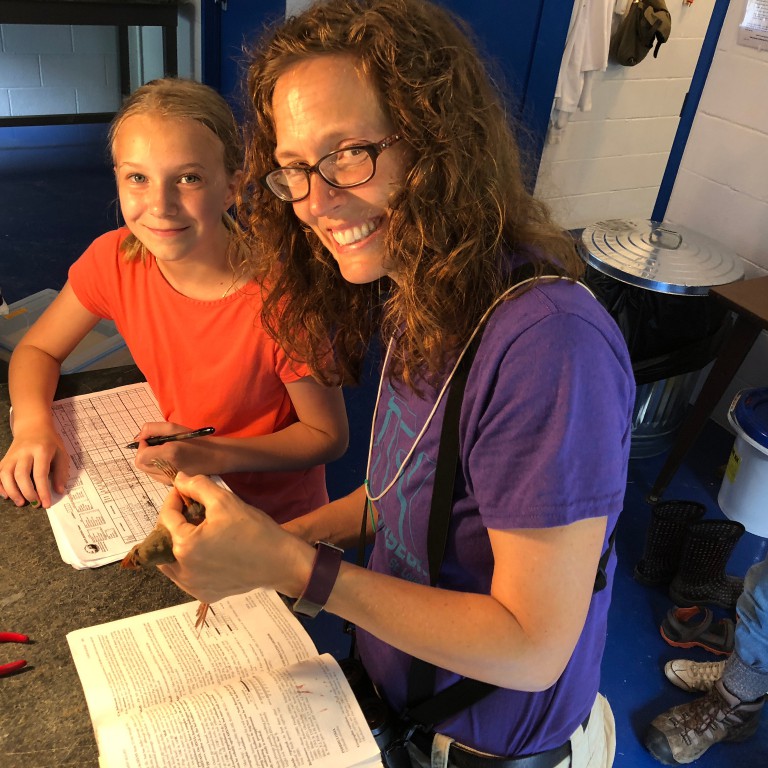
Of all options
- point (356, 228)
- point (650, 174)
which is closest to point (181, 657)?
point (356, 228)

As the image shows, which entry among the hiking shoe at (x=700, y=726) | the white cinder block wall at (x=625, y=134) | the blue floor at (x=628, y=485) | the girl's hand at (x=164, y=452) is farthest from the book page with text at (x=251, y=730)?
the white cinder block wall at (x=625, y=134)

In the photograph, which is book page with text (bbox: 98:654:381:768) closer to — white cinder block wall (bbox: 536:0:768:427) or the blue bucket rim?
white cinder block wall (bbox: 536:0:768:427)

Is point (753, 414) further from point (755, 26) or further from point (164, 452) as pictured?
point (164, 452)

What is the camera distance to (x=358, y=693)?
1.04 m

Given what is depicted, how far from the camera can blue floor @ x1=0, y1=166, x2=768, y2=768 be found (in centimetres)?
199

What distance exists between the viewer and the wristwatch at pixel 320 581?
0.81 m

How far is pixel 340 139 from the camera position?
2.59 ft

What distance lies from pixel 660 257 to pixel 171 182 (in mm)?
1836

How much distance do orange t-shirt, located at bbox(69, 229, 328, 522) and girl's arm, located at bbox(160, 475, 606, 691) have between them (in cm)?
52

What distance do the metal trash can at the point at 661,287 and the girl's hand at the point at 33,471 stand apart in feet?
6.24

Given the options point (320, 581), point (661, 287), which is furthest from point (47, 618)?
point (661, 287)

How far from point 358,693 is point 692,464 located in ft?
7.50

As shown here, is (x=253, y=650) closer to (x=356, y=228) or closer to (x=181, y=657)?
(x=181, y=657)

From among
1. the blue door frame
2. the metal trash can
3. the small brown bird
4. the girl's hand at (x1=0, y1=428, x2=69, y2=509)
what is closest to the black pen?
the girl's hand at (x1=0, y1=428, x2=69, y2=509)
